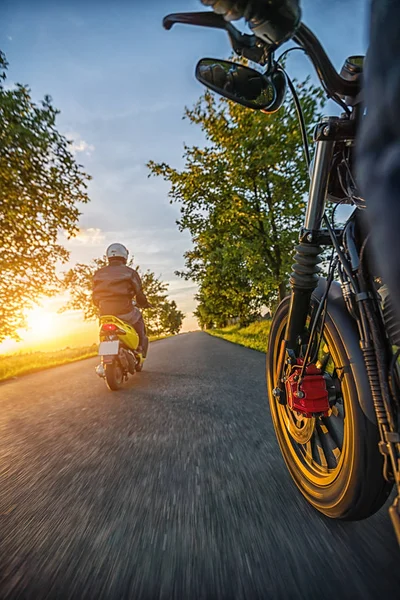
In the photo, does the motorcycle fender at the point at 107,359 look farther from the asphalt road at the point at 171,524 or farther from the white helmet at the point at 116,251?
the white helmet at the point at 116,251

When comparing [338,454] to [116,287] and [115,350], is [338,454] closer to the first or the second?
[115,350]

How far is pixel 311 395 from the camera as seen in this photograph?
1262 millimetres

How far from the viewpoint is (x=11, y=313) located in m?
10.1

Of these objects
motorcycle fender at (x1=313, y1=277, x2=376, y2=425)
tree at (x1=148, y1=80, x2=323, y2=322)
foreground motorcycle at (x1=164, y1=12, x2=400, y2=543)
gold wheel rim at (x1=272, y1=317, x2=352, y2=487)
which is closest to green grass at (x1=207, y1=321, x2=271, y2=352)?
tree at (x1=148, y1=80, x2=323, y2=322)

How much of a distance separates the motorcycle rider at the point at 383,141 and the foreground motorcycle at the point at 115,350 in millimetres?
3742

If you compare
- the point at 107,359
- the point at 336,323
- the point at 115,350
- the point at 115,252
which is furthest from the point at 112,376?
the point at 336,323

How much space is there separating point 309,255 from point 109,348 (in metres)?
3.22

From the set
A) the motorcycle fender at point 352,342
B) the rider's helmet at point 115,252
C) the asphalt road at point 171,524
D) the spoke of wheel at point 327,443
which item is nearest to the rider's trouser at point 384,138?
the motorcycle fender at point 352,342

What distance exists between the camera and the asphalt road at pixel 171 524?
86cm

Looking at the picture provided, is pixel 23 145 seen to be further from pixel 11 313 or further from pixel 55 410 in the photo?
pixel 55 410

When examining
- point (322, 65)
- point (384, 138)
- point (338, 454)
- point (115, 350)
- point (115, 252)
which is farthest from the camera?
point (115, 252)

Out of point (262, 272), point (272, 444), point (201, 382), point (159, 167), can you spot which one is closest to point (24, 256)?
point (159, 167)

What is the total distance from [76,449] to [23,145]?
10101 mm

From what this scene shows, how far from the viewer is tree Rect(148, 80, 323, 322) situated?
8.90 meters
